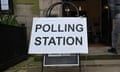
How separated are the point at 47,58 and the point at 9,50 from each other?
167cm

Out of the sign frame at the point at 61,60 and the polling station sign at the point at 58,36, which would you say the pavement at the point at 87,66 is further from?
the polling station sign at the point at 58,36

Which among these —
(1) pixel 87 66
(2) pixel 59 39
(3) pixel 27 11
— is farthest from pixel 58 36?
(3) pixel 27 11

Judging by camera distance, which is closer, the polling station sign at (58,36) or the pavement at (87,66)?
the polling station sign at (58,36)

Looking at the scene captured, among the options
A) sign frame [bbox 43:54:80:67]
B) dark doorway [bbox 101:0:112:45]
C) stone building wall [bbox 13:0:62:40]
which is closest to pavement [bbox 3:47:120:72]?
sign frame [bbox 43:54:80:67]

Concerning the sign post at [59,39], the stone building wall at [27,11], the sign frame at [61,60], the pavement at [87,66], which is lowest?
the pavement at [87,66]

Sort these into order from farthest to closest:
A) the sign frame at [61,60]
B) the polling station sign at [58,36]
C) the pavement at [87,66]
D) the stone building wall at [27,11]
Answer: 1. the stone building wall at [27,11]
2. the pavement at [87,66]
3. the sign frame at [61,60]
4. the polling station sign at [58,36]

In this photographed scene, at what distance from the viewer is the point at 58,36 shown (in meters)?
6.90

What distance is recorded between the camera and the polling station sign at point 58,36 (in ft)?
22.0

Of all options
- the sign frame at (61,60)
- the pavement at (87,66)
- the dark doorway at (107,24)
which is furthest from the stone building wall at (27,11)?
the sign frame at (61,60)

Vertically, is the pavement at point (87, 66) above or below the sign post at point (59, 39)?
below

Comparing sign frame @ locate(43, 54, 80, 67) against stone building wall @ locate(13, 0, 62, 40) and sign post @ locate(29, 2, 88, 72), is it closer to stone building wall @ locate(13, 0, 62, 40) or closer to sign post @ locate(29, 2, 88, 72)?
sign post @ locate(29, 2, 88, 72)

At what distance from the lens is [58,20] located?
7164 millimetres

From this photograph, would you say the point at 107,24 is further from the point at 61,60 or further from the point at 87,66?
the point at 61,60

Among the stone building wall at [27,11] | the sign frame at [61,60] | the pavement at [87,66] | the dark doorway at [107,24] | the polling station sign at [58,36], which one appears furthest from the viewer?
the dark doorway at [107,24]
